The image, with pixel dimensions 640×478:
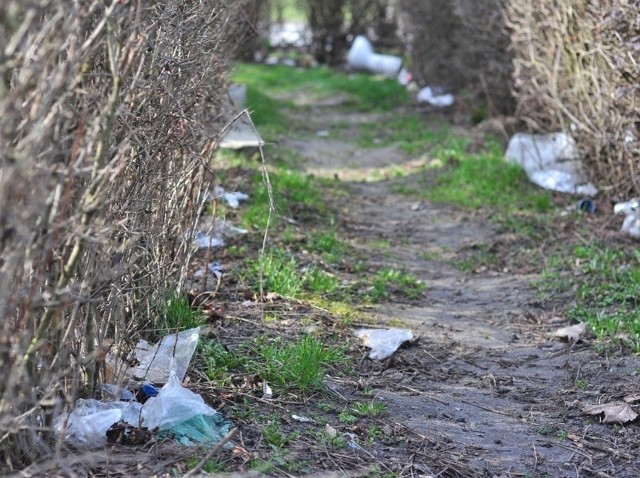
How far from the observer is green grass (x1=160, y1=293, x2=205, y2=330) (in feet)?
13.8

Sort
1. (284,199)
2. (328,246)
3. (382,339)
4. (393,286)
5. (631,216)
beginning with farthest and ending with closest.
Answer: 1. (284,199)
2. (631,216)
3. (328,246)
4. (393,286)
5. (382,339)

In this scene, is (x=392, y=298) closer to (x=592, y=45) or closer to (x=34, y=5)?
(x=592, y=45)

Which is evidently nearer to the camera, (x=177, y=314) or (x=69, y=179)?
(x=69, y=179)

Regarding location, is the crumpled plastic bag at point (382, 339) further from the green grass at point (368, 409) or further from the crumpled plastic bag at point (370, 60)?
the crumpled plastic bag at point (370, 60)

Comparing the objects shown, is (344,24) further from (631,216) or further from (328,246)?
(328,246)

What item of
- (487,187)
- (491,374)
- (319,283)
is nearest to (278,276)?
(319,283)

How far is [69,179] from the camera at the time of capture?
257 centimetres

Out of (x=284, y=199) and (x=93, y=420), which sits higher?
(x=93, y=420)

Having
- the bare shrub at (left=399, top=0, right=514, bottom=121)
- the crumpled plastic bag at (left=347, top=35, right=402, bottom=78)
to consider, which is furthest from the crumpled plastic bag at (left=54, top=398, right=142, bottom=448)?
the crumpled plastic bag at (left=347, top=35, right=402, bottom=78)

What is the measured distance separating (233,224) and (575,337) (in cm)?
243

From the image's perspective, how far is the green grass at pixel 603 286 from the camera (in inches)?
196

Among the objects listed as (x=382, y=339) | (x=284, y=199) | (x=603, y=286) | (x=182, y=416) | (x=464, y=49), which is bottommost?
(x=284, y=199)

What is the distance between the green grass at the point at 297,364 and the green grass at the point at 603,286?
161 centimetres

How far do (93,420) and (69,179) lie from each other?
88 centimetres
